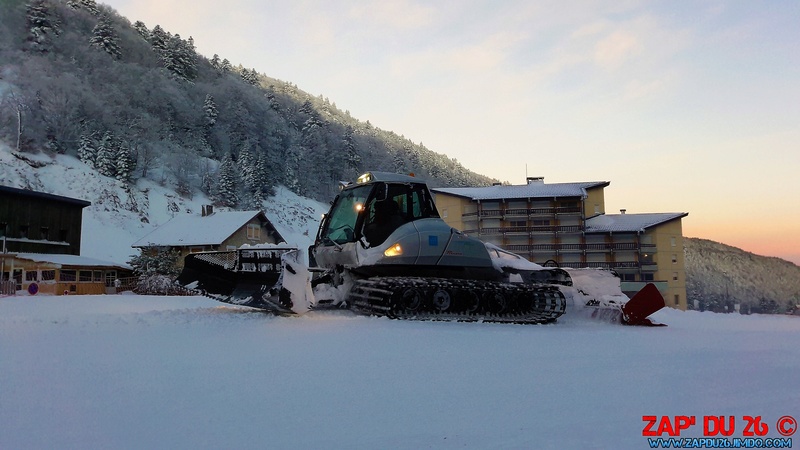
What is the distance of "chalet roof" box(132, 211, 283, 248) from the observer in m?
47.1

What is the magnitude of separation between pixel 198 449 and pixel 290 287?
5865 mm

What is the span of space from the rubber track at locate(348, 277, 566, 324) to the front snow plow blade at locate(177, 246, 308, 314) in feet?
5.15

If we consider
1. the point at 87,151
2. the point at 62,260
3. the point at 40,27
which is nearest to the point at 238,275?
the point at 62,260

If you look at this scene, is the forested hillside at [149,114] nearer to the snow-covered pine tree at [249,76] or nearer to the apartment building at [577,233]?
Answer: the snow-covered pine tree at [249,76]

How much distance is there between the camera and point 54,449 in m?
2.78

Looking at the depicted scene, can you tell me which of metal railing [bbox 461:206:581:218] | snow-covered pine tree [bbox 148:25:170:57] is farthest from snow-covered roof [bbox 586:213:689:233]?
snow-covered pine tree [bbox 148:25:170:57]

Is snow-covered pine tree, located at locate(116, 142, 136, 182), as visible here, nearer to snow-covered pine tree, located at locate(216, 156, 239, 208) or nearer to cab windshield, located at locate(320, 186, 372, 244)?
snow-covered pine tree, located at locate(216, 156, 239, 208)

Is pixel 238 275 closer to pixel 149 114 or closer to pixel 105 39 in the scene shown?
pixel 149 114

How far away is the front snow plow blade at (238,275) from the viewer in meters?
9.34

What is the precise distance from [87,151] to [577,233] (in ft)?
199

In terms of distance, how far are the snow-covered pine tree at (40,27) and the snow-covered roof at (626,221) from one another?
3584 inches

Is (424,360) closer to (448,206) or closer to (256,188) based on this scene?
(448,206)

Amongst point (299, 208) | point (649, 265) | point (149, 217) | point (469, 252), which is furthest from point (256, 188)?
point (469, 252)

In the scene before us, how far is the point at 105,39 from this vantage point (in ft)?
318
